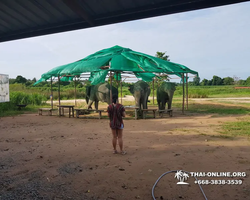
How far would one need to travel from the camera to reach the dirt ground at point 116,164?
10.6ft

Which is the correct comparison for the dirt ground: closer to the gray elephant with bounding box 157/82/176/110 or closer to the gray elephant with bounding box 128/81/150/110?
the gray elephant with bounding box 128/81/150/110

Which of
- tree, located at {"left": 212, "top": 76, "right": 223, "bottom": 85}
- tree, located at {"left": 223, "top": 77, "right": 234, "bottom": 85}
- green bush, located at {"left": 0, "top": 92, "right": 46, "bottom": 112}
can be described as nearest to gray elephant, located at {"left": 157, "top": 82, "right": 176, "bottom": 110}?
green bush, located at {"left": 0, "top": 92, "right": 46, "bottom": 112}

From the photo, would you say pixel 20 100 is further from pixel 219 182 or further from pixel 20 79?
pixel 20 79

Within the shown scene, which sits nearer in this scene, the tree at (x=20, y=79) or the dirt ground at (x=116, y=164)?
the dirt ground at (x=116, y=164)

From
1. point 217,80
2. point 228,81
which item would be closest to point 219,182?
point 228,81

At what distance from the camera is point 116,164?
14.5 feet

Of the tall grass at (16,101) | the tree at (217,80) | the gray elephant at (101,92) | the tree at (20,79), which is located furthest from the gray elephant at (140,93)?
the tree at (217,80)

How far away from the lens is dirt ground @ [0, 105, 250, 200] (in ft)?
10.6

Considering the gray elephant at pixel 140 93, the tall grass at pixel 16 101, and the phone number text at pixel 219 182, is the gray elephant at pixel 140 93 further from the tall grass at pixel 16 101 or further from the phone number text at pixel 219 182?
the phone number text at pixel 219 182

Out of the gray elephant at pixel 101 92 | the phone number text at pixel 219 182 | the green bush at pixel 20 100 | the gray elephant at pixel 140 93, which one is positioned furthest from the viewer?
the green bush at pixel 20 100

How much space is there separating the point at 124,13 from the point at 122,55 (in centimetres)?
939

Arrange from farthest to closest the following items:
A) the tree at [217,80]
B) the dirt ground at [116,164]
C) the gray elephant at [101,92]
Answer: the tree at [217,80] → the gray elephant at [101,92] → the dirt ground at [116,164]

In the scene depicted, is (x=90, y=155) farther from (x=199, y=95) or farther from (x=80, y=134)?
(x=199, y=95)

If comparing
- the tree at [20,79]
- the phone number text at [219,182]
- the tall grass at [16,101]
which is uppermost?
the tree at [20,79]
